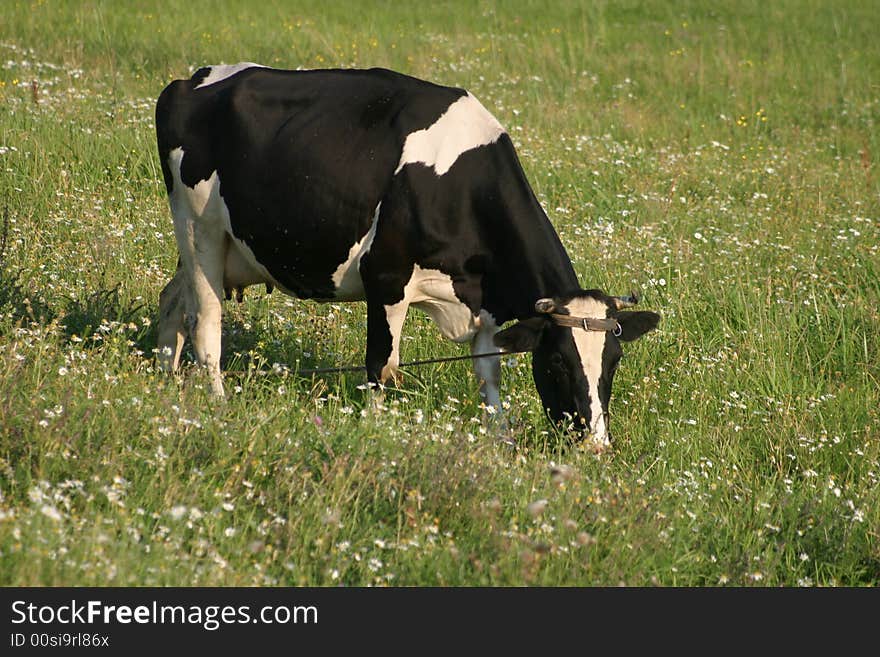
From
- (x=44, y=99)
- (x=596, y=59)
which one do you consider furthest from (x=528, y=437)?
(x=596, y=59)

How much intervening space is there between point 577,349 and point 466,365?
1.54m

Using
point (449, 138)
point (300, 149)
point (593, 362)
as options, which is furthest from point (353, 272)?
point (593, 362)

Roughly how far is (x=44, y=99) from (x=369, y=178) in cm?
634

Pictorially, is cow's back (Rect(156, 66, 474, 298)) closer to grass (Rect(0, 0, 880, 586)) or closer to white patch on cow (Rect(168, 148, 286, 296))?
white patch on cow (Rect(168, 148, 286, 296))

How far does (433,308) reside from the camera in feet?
22.6

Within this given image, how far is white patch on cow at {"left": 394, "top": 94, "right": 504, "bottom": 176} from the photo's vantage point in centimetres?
652

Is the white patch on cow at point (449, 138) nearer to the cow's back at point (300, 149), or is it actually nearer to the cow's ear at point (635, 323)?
the cow's back at point (300, 149)

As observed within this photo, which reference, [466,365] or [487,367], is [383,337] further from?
[466,365]

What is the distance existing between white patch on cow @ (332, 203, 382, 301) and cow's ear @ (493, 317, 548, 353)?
95 cm

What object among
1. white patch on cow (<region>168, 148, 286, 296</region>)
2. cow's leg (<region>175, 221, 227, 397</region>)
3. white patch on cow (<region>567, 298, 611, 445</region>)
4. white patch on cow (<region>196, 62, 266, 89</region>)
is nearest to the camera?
white patch on cow (<region>567, 298, 611, 445</region>)

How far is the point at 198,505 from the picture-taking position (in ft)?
15.0

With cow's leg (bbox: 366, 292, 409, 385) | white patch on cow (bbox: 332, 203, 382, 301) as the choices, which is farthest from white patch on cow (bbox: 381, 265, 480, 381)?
white patch on cow (bbox: 332, 203, 382, 301)

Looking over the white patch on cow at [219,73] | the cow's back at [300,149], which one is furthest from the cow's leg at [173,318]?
the white patch on cow at [219,73]

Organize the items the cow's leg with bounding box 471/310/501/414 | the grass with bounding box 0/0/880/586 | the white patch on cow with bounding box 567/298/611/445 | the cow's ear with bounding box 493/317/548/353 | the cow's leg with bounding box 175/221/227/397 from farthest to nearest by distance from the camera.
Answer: the cow's leg with bounding box 175/221/227/397
the cow's leg with bounding box 471/310/501/414
the cow's ear with bounding box 493/317/548/353
the white patch on cow with bounding box 567/298/611/445
the grass with bounding box 0/0/880/586
